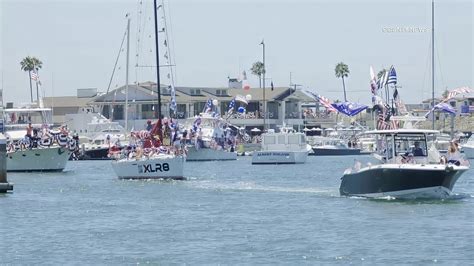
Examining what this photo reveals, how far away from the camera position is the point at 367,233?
135 feet

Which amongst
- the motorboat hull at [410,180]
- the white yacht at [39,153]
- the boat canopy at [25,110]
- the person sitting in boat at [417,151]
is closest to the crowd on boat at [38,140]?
the white yacht at [39,153]

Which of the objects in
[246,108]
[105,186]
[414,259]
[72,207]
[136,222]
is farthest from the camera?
[246,108]

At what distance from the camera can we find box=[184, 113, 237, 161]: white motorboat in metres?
122

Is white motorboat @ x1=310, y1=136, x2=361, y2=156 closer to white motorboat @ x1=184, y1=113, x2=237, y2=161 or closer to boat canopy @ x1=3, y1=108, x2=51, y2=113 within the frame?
white motorboat @ x1=184, y1=113, x2=237, y2=161

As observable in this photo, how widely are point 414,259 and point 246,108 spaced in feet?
431

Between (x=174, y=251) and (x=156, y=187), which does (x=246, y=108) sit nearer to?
(x=156, y=187)

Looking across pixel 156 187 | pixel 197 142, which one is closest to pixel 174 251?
pixel 156 187

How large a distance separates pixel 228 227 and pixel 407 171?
921cm

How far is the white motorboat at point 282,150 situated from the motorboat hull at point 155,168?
4028 centimetres

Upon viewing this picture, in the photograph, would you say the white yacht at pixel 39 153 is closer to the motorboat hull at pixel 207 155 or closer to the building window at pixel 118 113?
the motorboat hull at pixel 207 155

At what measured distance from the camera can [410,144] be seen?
170 ft

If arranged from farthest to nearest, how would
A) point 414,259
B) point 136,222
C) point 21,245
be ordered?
point 136,222
point 21,245
point 414,259

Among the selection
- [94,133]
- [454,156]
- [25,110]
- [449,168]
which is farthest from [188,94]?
[449,168]

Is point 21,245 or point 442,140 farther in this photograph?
point 442,140
